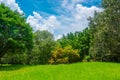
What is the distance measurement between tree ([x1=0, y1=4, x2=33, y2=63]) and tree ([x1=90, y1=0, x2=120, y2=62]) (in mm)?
14212

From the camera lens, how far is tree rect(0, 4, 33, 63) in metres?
52.9

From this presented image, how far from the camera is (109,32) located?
47.3 metres

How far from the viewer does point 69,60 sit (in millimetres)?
65125

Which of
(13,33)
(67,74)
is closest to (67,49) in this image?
(13,33)

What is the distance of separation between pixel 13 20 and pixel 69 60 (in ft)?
59.7

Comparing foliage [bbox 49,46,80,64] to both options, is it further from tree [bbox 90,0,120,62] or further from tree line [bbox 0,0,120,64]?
tree [bbox 90,0,120,62]

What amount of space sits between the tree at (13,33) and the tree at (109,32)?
1421 cm

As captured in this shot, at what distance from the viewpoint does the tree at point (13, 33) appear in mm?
52922

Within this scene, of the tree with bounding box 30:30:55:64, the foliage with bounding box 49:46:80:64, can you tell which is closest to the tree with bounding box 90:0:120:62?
the foliage with bounding box 49:46:80:64

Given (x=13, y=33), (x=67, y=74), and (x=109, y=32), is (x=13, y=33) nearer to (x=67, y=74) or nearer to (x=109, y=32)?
(x=109, y=32)

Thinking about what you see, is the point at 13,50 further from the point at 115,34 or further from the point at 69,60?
the point at 115,34

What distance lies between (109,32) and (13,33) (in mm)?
19279

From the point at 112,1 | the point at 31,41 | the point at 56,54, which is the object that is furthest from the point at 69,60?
the point at 112,1

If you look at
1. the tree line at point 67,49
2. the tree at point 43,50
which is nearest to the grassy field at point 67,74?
the tree line at point 67,49
